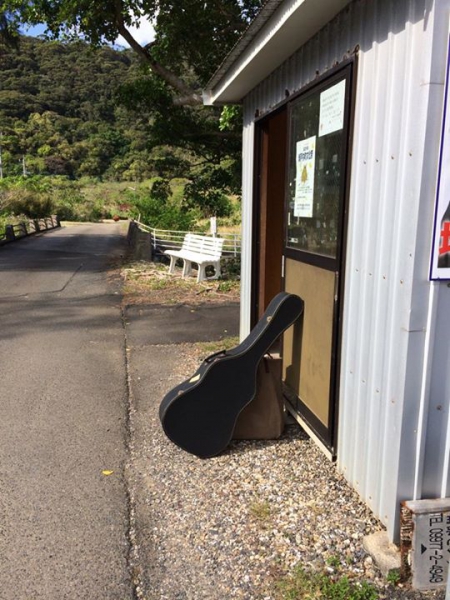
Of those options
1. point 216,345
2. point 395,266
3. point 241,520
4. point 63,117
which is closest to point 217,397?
point 241,520

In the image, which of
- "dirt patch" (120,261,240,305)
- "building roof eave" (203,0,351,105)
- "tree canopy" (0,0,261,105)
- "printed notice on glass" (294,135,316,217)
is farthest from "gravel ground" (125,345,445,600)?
"tree canopy" (0,0,261,105)

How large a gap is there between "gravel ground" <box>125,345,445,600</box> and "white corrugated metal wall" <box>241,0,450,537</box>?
0.26m

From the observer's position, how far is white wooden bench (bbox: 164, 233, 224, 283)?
35.1 ft

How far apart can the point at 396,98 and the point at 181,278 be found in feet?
29.7

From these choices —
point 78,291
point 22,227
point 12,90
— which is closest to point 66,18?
point 78,291

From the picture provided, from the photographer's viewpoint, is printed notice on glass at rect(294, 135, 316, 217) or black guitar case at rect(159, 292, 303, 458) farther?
printed notice on glass at rect(294, 135, 316, 217)

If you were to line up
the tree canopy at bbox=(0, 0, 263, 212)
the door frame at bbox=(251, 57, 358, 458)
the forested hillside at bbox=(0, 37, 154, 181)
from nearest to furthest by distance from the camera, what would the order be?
the door frame at bbox=(251, 57, 358, 458), the tree canopy at bbox=(0, 0, 263, 212), the forested hillside at bbox=(0, 37, 154, 181)

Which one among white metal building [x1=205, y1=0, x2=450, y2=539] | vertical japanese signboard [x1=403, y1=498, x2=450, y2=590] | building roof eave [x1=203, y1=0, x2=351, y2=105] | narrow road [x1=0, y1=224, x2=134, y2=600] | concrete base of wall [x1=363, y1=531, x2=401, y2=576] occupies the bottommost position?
narrow road [x1=0, y1=224, x2=134, y2=600]

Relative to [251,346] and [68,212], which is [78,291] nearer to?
[251,346]

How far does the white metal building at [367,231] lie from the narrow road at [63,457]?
4.66ft

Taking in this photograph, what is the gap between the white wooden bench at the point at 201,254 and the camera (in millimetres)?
10688

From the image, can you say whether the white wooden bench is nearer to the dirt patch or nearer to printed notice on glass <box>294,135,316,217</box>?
the dirt patch

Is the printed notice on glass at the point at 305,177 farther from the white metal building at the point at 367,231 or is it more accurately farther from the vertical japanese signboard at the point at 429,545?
the vertical japanese signboard at the point at 429,545

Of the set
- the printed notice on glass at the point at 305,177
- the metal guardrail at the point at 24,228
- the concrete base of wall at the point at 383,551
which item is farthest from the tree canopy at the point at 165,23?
the metal guardrail at the point at 24,228
